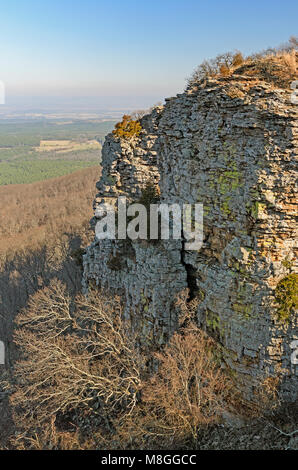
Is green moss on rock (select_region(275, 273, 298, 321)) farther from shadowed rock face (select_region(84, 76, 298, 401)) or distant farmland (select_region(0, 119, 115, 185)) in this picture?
distant farmland (select_region(0, 119, 115, 185))

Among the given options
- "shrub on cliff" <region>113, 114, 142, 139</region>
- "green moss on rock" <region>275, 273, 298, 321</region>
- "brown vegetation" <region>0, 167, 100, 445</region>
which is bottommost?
"brown vegetation" <region>0, 167, 100, 445</region>

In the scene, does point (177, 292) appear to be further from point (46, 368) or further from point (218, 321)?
point (46, 368)

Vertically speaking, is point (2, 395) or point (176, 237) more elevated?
point (176, 237)

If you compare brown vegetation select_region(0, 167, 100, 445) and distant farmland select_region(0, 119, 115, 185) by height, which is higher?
distant farmland select_region(0, 119, 115, 185)

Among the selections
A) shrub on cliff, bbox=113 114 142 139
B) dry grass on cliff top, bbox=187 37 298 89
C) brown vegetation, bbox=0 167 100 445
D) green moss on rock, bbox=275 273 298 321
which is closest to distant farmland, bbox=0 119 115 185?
brown vegetation, bbox=0 167 100 445

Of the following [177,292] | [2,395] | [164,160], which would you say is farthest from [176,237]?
[2,395]

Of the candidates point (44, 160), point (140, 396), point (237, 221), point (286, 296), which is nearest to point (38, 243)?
point (140, 396)
